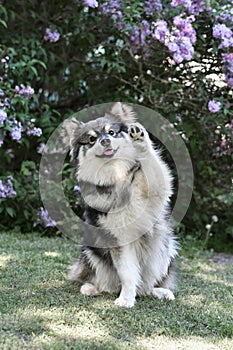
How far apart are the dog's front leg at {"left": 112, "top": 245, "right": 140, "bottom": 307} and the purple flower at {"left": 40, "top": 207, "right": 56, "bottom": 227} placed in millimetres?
2450

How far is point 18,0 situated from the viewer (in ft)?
19.6

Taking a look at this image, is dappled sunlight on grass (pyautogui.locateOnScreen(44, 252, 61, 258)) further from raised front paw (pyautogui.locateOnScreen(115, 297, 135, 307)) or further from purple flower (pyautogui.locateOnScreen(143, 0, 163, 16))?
purple flower (pyautogui.locateOnScreen(143, 0, 163, 16))

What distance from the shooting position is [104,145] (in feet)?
11.1

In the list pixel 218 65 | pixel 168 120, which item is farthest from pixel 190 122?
pixel 218 65

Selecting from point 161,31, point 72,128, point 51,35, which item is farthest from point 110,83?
Answer: point 72,128

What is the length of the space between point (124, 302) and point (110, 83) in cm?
372

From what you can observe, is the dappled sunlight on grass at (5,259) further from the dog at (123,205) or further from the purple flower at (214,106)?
the purple flower at (214,106)

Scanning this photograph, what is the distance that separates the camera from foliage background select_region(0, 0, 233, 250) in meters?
5.54

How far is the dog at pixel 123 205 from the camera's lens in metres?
3.40

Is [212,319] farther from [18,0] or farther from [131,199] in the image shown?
[18,0]

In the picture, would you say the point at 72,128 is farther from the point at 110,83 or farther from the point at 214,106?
the point at 110,83

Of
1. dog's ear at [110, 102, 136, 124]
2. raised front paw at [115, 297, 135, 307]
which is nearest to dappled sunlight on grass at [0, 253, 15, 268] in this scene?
raised front paw at [115, 297, 135, 307]

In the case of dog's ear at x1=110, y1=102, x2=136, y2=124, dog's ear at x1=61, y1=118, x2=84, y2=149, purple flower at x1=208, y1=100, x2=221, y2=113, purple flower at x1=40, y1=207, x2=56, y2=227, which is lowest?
purple flower at x1=40, y1=207, x2=56, y2=227

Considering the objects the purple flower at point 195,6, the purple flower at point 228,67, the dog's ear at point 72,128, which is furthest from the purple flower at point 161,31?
the dog's ear at point 72,128
